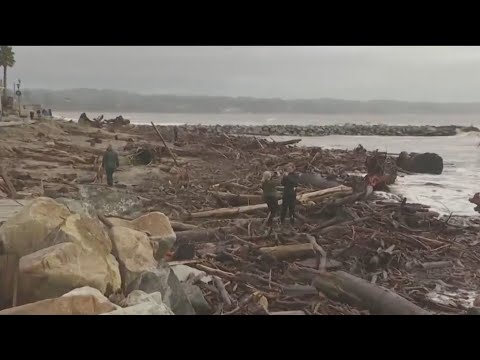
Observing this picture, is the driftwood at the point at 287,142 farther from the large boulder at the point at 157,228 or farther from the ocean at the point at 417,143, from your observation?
the large boulder at the point at 157,228

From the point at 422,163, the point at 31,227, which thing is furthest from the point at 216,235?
the point at 422,163

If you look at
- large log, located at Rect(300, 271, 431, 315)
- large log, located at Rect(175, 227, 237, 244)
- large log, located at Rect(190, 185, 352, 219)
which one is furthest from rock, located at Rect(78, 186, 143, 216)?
large log, located at Rect(300, 271, 431, 315)

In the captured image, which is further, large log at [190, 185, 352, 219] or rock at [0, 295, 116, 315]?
large log at [190, 185, 352, 219]

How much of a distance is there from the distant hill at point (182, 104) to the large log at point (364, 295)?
53.0 inches

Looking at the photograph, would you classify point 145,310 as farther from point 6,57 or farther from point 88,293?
point 6,57

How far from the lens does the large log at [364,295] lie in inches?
157

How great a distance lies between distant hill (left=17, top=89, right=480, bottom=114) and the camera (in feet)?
14.1

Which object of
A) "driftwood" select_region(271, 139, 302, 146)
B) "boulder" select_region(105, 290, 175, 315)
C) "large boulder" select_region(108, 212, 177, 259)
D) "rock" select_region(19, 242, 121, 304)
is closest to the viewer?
"rock" select_region(19, 242, 121, 304)

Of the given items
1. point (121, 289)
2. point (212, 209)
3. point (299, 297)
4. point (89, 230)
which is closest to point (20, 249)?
point (89, 230)

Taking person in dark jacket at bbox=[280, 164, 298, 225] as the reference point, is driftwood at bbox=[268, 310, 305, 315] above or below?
below

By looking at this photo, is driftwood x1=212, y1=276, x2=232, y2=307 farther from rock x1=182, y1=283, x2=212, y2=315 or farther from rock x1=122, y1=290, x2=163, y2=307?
rock x1=122, y1=290, x2=163, y2=307

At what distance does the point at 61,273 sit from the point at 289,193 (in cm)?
183

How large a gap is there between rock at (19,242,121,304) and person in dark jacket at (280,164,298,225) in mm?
1400

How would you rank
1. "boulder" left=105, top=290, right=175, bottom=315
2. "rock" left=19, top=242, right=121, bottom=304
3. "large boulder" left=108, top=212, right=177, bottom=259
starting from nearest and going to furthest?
1. "rock" left=19, top=242, right=121, bottom=304
2. "boulder" left=105, top=290, right=175, bottom=315
3. "large boulder" left=108, top=212, right=177, bottom=259
